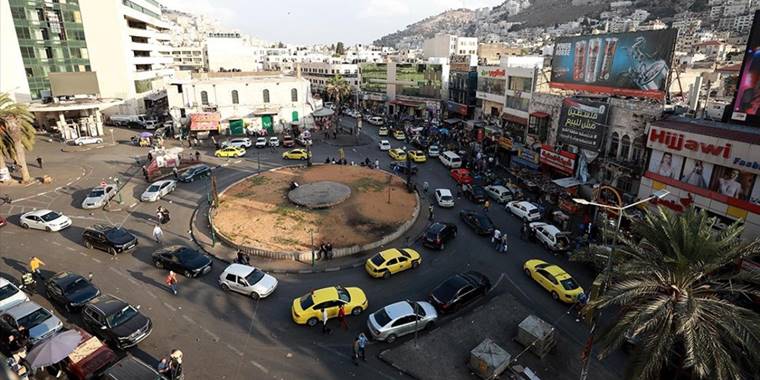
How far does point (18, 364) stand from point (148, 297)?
6115 millimetres

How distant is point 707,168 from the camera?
24.5m

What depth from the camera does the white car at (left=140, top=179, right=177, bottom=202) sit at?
34750mm

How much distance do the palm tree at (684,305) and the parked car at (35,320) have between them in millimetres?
22052

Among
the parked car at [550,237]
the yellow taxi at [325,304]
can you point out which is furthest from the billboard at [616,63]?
the yellow taxi at [325,304]

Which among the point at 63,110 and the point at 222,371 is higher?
the point at 63,110

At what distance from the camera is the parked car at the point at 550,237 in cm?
2697

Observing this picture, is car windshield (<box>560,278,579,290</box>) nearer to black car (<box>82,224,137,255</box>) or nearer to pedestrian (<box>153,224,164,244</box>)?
pedestrian (<box>153,224,164,244</box>)

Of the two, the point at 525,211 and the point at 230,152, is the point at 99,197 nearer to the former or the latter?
the point at 230,152

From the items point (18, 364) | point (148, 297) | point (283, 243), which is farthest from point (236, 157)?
point (18, 364)

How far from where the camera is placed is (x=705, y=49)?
90.8m

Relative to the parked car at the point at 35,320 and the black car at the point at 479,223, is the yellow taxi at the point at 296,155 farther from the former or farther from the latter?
the parked car at the point at 35,320

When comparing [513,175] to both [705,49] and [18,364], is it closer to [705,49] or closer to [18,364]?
[18,364]

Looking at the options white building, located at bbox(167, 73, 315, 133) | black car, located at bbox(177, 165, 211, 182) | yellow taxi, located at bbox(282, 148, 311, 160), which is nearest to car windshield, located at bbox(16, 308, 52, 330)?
black car, located at bbox(177, 165, 211, 182)

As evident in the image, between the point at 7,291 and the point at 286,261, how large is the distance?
13498 millimetres
